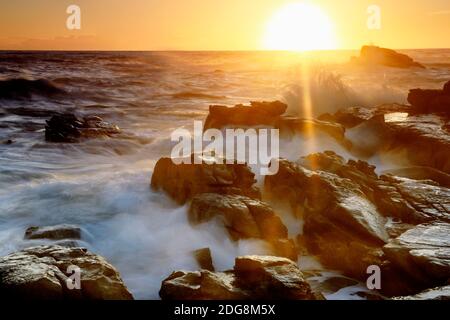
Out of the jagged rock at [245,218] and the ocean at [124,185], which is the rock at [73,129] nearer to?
the ocean at [124,185]

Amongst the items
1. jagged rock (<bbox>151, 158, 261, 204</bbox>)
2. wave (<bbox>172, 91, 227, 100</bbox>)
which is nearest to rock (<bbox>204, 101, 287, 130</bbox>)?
jagged rock (<bbox>151, 158, 261, 204</bbox>)

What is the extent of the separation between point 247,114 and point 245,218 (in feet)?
22.3

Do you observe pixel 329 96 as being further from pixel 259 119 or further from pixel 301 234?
pixel 301 234

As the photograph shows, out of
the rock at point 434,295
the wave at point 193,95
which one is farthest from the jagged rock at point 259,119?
the wave at point 193,95

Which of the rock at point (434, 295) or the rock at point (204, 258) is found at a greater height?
the rock at point (434, 295)

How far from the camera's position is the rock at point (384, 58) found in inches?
2051

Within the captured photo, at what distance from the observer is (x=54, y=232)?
6152mm

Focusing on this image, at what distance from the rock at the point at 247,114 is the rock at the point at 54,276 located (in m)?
8.31

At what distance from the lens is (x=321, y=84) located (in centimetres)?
1927

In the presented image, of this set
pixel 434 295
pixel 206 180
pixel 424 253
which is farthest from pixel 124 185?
pixel 434 295

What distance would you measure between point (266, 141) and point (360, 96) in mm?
9516

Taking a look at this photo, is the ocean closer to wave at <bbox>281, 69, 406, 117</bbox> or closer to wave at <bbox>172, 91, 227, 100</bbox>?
wave at <bbox>281, 69, 406, 117</bbox>
